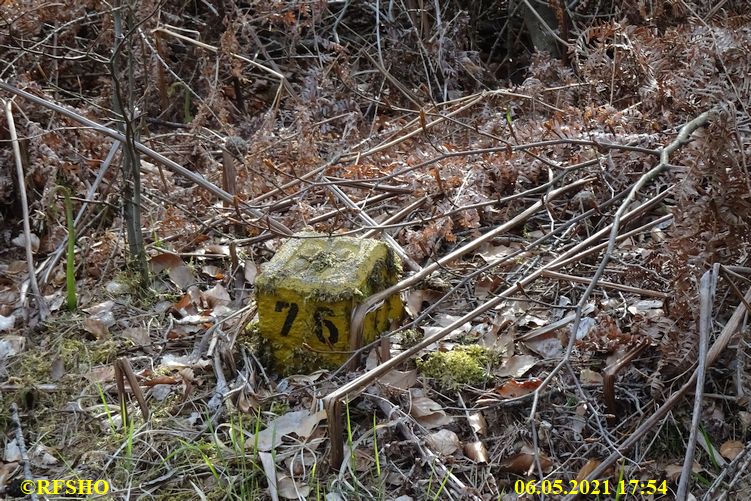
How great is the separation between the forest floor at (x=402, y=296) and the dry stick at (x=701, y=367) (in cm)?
1

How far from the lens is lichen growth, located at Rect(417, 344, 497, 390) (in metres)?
2.96

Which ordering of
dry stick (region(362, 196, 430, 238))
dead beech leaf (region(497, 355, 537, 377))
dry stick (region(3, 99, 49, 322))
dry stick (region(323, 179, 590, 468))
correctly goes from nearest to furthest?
dry stick (region(323, 179, 590, 468))
dead beech leaf (region(497, 355, 537, 377))
dry stick (region(3, 99, 49, 322))
dry stick (region(362, 196, 430, 238))

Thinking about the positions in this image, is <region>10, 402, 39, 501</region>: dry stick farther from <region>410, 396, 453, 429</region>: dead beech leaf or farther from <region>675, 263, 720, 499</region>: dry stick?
<region>675, 263, 720, 499</region>: dry stick

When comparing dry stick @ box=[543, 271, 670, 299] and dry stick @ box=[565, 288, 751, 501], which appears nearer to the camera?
dry stick @ box=[565, 288, 751, 501]

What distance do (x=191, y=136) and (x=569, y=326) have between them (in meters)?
2.47

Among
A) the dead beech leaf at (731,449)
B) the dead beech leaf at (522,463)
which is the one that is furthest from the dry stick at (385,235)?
the dead beech leaf at (731,449)

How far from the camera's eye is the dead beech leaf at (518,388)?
2.85 m

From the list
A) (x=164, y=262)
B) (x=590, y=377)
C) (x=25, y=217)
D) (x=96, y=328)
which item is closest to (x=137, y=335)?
(x=96, y=328)

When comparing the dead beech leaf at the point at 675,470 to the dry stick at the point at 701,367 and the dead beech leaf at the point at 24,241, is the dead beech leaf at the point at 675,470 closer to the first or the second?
the dry stick at the point at 701,367

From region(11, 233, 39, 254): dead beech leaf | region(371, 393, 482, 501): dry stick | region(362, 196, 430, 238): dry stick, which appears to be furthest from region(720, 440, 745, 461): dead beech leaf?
region(11, 233, 39, 254): dead beech leaf

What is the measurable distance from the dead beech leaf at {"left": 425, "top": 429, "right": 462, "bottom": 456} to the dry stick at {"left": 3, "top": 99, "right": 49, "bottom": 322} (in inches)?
66.7

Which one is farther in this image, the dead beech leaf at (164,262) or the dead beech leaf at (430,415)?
the dead beech leaf at (164,262)

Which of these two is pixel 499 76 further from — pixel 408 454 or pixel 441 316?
pixel 408 454

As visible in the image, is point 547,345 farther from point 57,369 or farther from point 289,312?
point 57,369
